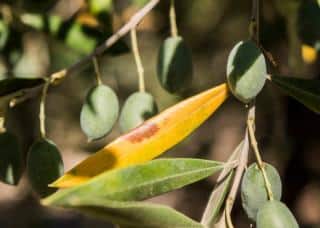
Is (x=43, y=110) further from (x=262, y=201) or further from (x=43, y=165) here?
(x=262, y=201)

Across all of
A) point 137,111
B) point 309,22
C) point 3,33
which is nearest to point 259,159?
point 137,111

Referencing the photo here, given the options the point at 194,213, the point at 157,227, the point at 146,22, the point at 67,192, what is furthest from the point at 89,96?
the point at 194,213

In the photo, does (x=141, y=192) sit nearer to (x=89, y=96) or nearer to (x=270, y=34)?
(x=89, y=96)

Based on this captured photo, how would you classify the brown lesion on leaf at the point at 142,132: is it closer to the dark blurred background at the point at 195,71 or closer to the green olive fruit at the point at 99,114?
the green olive fruit at the point at 99,114

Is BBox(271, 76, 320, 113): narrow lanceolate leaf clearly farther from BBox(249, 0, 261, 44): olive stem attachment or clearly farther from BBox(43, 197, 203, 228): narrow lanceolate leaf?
BBox(43, 197, 203, 228): narrow lanceolate leaf

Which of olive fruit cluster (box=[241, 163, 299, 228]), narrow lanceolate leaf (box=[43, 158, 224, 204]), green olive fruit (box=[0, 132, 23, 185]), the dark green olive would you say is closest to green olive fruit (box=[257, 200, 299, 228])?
olive fruit cluster (box=[241, 163, 299, 228])

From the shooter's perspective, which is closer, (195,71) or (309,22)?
(309,22)
